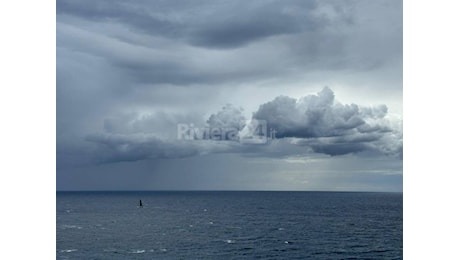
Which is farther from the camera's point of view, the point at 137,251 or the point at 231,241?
the point at 231,241

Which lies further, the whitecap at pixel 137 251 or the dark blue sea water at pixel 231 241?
the whitecap at pixel 137 251

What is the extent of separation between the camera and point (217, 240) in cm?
11406

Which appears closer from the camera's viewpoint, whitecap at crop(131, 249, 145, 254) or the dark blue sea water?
the dark blue sea water

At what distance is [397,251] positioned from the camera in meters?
98.2

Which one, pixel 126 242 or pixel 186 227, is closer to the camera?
pixel 126 242

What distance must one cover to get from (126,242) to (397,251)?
214 ft

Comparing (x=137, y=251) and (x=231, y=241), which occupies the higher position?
(x=137, y=251)
